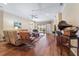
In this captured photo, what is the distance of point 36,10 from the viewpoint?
315cm

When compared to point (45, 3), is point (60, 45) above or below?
below

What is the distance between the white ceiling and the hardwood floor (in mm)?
475

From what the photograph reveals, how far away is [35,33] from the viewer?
10.5 feet

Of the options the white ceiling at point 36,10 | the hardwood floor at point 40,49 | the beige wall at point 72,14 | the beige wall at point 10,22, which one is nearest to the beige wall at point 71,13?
the beige wall at point 72,14

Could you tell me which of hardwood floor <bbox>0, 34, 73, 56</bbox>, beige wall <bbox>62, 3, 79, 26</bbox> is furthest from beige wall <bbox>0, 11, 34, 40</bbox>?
beige wall <bbox>62, 3, 79, 26</bbox>

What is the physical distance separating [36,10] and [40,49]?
0.90m

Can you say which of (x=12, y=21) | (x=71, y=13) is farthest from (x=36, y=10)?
(x=71, y=13)

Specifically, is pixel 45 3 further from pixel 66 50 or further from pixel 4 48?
pixel 4 48

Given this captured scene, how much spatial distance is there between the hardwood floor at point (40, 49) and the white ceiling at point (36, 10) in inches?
18.7

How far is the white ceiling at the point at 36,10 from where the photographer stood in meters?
3.11

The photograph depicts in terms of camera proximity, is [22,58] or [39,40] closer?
[22,58]

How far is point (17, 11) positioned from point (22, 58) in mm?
1085

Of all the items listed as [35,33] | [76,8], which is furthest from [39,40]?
[76,8]

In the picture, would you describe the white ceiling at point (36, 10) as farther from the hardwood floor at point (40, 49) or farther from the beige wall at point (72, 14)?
the hardwood floor at point (40, 49)
